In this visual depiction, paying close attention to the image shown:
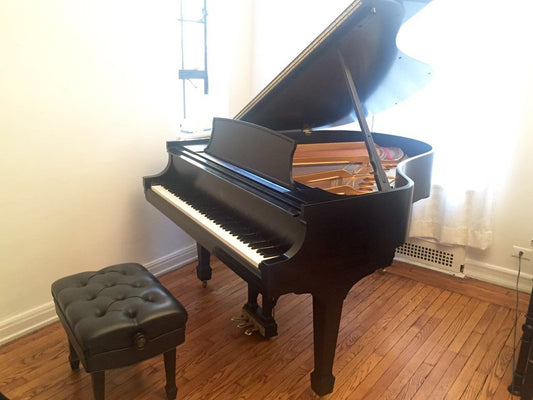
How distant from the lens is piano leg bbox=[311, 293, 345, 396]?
1.65 metres

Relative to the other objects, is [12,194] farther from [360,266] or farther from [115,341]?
[360,266]

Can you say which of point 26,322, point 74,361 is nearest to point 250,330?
point 74,361

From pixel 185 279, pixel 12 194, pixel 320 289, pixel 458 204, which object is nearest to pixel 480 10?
pixel 458 204

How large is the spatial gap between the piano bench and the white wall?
0.57m

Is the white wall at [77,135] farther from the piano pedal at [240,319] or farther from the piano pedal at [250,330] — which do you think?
the piano pedal at [250,330]

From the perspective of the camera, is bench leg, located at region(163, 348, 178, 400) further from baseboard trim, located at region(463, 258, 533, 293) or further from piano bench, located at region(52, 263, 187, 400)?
baseboard trim, located at region(463, 258, 533, 293)

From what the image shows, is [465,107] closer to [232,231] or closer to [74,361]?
[232,231]

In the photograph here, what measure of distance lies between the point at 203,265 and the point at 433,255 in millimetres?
1699

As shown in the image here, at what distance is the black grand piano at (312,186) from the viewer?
1561mm

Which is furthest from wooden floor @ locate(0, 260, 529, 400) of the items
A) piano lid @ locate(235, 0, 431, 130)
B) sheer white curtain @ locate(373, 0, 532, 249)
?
piano lid @ locate(235, 0, 431, 130)

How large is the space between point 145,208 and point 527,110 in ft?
8.12

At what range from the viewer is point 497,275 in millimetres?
2959

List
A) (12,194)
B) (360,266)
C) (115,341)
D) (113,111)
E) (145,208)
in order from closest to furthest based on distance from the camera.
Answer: (115,341)
(360,266)
(12,194)
(113,111)
(145,208)

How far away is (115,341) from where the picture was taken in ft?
5.12
